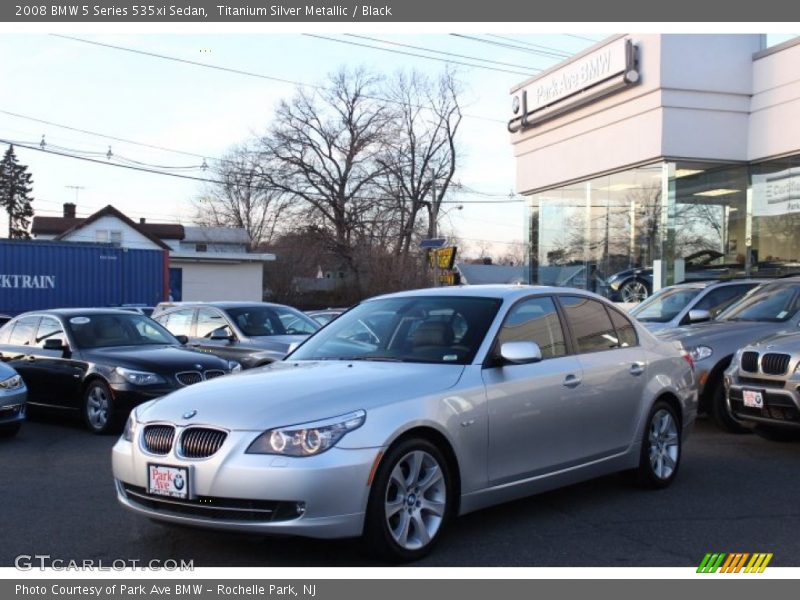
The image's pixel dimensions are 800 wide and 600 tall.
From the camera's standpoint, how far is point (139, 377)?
1073 centimetres

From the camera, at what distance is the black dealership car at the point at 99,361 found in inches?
423

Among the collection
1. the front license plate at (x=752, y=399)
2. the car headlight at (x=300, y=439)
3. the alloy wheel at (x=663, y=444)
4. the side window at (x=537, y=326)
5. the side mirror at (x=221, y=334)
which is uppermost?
the side window at (x=537, y=326)

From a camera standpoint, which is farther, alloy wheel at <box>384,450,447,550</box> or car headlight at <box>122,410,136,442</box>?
car headlight at <box>122,410,136,442</box>

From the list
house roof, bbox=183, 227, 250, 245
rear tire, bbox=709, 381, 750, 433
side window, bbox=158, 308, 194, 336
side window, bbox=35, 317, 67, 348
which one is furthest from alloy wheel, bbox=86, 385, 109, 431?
house roof, bbox=183, 227, 250, 245

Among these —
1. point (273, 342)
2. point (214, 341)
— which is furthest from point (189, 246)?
point (273, 342)

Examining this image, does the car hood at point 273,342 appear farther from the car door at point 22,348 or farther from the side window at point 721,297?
the side window at point 721,297

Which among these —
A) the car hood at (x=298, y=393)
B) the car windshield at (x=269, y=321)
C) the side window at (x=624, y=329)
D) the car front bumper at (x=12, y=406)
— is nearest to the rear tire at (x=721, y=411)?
the side window at (x=624, y=329)

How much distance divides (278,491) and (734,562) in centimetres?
267

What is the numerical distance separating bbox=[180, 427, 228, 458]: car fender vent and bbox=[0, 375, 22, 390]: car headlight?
5.87 metres

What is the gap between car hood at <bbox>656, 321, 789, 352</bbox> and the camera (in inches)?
406

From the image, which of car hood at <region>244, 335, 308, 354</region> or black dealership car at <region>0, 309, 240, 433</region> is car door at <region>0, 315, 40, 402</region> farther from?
car hood at <region>244, 335, 308, 354</region>

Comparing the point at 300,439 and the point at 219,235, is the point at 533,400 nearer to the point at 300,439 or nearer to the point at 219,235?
the point at 300,439

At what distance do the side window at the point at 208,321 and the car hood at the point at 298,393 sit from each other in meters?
8.37

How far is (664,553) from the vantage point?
555 centimetres
